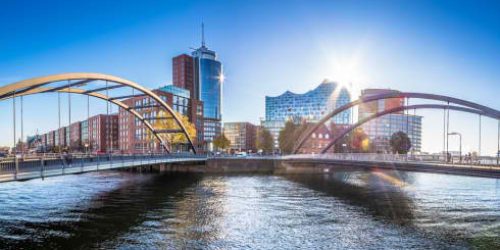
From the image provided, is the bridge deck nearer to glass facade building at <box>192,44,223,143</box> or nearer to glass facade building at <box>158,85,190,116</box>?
glass facade building at <box>158,85,190,116</box>

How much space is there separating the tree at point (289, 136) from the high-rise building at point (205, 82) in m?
75.7

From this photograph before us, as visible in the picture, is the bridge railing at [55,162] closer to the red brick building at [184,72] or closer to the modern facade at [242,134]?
the red brick building at [184,72]

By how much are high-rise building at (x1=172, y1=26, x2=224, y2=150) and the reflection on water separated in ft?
436

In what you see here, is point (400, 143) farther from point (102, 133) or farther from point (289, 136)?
point (102, 133)

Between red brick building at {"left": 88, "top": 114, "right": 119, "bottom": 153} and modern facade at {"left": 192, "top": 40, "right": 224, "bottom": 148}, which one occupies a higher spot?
modern facade at {"left": 192, "top": 40, "right": 224, "bottom": 148}

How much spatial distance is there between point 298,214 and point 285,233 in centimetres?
533

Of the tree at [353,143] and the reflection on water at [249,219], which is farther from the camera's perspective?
the tree at [353,143]

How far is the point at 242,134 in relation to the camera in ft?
625

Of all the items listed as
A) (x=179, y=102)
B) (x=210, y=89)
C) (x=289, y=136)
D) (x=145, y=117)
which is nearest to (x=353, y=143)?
(x=289, y=136)

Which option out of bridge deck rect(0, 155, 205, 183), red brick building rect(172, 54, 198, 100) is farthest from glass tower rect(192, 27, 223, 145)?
bridge deck rect(0, 155, 205, 183)

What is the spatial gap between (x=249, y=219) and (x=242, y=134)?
168 m

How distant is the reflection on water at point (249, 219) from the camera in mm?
17859

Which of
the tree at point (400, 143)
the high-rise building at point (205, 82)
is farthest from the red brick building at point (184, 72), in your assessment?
the tree at point (400, 143)

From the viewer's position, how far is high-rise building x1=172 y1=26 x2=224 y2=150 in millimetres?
168125
